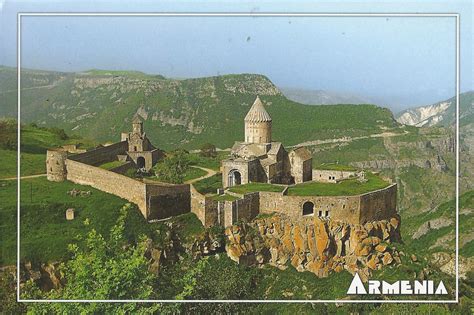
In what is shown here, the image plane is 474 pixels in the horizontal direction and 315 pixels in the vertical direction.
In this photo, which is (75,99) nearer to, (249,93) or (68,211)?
(249,93)

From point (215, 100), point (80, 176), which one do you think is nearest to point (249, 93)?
point (215, 100)

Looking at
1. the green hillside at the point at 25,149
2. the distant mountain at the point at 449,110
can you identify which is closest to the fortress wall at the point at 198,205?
the green hillside at the point at 25,149

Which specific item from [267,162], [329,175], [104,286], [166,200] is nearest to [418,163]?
[329,175]

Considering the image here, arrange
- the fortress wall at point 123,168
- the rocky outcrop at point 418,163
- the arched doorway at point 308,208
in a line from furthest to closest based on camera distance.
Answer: the rocky outcrop at point 418,163
the fortress wall at point 123,168
the arched doorway at point 308,208

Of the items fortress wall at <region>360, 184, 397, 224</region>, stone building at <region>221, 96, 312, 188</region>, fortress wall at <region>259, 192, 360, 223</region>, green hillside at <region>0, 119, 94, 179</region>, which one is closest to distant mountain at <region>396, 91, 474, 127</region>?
fortress wall at <region>360, 184, 397, 224</region>

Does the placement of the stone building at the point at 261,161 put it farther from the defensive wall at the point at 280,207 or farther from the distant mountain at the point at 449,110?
the distant mountain at the point at 449,110

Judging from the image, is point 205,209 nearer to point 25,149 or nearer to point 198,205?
point 198,205
